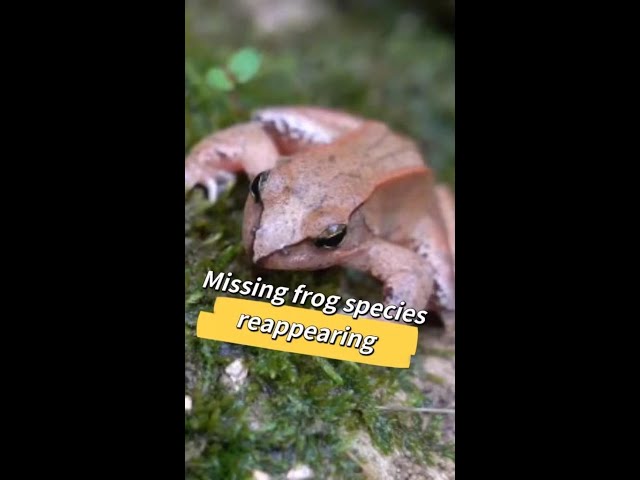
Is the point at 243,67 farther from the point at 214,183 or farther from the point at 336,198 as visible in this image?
the point at 336,198

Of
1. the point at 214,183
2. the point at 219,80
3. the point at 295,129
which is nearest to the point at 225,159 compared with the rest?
the point at 214,183

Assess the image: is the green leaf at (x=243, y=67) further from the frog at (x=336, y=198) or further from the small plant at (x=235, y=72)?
the frog at (x=336, y=198)

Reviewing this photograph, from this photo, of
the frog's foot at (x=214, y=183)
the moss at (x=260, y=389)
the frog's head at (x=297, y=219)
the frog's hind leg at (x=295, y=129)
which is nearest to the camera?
the moss at (x=260, y=389)

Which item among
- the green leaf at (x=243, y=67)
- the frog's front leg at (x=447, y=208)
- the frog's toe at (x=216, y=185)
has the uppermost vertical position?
the green leaf at (x=243, y=67)

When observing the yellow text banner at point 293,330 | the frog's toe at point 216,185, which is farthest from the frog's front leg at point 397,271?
the frog's toe at point 216,185

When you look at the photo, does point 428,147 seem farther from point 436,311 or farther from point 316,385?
point 316,385
